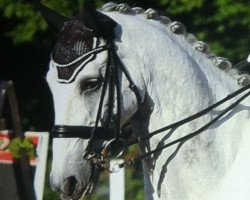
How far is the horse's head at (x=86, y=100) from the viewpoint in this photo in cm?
383

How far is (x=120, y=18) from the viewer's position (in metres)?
4.04

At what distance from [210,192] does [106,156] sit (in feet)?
1.42

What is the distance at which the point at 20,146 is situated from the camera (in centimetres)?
755

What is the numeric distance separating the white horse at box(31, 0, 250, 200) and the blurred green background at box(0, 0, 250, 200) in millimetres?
2943

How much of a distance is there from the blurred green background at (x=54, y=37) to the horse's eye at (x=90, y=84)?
304 cm

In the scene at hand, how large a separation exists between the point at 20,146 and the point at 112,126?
3735mm

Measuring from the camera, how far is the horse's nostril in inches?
150

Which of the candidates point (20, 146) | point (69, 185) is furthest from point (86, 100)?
point (20, 146)

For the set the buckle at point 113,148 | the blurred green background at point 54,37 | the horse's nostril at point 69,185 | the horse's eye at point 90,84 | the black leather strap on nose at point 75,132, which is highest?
the horse's eye at point 90,84

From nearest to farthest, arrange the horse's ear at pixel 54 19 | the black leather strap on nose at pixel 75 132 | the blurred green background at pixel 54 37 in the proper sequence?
the black leather strap on nose at pixel 75 132 < the horse's ear at pixel 54 19 < the blurred green background at pixel 54 37

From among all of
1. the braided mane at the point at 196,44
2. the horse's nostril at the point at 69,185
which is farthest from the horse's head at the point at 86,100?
the braided mane at the point at 196,44

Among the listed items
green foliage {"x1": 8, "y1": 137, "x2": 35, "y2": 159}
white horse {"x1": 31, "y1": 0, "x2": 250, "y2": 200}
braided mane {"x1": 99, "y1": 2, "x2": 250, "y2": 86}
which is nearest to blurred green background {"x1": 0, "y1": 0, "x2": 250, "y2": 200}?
green foliage {"x1": 8, "y1": 137, "x2": 35, "y2": 159}

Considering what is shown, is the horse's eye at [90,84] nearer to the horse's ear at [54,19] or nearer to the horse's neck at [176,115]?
the horse's neck at [176,115]

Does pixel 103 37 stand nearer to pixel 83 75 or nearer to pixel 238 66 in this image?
pixel 83 75
